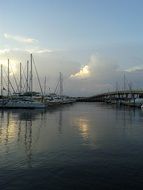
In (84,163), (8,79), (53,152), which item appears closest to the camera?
(84,163)

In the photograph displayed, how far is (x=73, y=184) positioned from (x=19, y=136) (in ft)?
66.3

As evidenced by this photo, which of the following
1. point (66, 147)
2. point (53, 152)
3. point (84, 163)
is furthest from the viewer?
point (66, 147)

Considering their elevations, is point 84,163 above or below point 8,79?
below

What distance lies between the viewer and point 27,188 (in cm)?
1900

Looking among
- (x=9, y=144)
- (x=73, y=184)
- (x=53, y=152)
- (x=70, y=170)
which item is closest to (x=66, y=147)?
(x=53, y=152)

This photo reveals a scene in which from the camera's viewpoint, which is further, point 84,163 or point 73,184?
point 84,163

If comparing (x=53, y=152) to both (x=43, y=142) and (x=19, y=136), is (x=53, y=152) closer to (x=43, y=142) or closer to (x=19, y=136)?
(x=43, y=142)

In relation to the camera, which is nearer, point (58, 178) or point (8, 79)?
point (58, 178)

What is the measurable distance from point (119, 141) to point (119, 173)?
14.0 meters

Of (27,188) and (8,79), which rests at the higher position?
(8,79)

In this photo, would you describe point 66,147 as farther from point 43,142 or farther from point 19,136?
point 19,136

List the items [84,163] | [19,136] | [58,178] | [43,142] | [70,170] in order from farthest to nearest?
1. [19,136]
2. [43,142]
3. [84,163]
4. [70,170]
5. [58,178]

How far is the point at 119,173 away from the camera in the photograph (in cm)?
2228

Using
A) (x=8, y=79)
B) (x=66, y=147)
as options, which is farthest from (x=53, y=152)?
(x=8, y=79)
